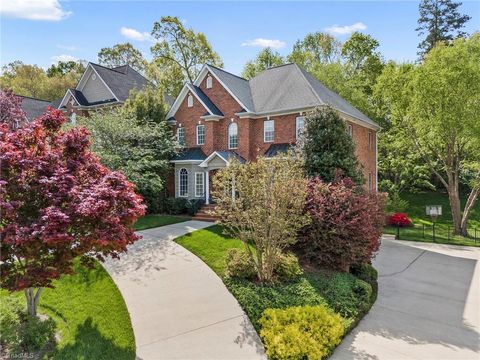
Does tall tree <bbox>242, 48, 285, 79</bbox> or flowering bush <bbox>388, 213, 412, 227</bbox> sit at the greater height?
tall tree <bbox>242, 48, 285, 79</bbox>

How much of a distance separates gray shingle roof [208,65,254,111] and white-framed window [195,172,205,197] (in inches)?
212

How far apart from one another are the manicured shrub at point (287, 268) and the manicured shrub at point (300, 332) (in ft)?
5.17

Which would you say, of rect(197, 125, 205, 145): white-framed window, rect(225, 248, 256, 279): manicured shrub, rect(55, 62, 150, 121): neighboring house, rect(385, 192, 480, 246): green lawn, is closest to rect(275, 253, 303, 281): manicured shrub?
rect(225, 248, 256, 279): manicured shrub

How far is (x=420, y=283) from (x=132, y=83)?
2843 cm

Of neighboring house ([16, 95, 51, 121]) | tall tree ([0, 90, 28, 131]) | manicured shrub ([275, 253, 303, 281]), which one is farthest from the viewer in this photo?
neighboring house ([16, 95, 51, 121])

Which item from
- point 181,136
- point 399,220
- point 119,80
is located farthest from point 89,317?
point 119,80

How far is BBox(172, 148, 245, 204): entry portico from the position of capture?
781 inches

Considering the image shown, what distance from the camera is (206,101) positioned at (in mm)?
21625

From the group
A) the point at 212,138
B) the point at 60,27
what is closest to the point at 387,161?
the point at 212,138

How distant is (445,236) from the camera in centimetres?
2000

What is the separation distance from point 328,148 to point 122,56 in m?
44.9

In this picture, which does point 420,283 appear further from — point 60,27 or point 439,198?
point 439,198

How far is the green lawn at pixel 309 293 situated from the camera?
25.5 feet

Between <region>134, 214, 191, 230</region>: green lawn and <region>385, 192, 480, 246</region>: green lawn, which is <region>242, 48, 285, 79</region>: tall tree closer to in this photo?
<region>385, 192, 480, 246</region>: green lawn
